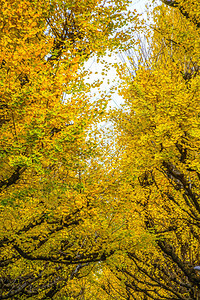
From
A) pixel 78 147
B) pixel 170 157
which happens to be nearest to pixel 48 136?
pixel 78 147

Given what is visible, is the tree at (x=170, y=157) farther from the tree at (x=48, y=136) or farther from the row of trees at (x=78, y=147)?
the tree at (x=48, y=136)

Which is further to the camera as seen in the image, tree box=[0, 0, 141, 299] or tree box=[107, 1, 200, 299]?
tree box=[107, 1, 200, 299]

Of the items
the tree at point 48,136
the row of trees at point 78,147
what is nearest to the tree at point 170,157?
the row of trees at point 78,147

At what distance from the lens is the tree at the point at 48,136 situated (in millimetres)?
5996

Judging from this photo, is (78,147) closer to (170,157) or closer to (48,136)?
(48,136)

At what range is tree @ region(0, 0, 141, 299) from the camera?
600 centimetres

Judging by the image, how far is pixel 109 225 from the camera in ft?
31.1

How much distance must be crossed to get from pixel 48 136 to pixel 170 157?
12.9ft

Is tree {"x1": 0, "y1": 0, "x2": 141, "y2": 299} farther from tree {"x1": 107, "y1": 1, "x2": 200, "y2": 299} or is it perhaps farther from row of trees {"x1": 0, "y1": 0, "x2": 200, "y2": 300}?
tree {"x1": 107, "y1": 1, "x2": 200, "y2": 299}

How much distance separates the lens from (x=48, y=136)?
21.0 feet

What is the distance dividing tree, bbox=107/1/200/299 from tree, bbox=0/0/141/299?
1.81 meters

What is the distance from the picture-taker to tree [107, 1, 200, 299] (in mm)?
7641

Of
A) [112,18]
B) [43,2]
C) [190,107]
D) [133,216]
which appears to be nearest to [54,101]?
[190,107]

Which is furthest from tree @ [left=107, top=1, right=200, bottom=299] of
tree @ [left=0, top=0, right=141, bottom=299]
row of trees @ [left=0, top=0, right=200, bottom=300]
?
tree @ [left=0, top=0, right=141, bottom=299]
